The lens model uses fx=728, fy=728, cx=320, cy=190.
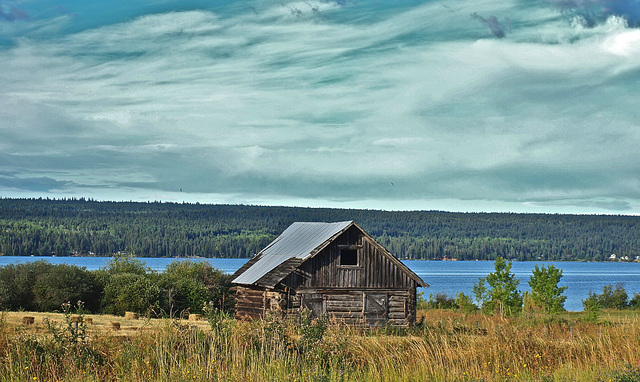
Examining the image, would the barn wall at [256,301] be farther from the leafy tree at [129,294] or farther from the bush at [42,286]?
the bush at [42,286]

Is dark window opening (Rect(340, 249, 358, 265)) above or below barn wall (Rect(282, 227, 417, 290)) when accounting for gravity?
above

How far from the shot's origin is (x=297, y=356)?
1343 centimetres

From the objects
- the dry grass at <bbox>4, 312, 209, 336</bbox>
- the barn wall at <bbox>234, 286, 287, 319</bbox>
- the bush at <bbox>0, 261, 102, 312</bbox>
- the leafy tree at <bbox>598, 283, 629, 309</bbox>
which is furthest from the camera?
the leafy tree at <bbox>598, 283, 629, 309</bbox>

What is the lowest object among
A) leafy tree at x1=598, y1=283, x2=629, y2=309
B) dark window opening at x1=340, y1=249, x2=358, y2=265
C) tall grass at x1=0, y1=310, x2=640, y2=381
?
tall grass at x1=0, y1=310, x2=640, y2=381

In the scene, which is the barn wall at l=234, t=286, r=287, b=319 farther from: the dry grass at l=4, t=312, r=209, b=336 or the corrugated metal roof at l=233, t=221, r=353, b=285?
the dry grass at l=4, t=312, r=209, b=336

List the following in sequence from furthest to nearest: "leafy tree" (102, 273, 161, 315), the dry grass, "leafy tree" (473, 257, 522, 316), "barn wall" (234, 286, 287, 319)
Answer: "leafy tree" (473, 257, 522, 316) → "leafy tree" (102, 273, 161, 315) → "barn wall" (234, 286, 287, 319) → the dry grass

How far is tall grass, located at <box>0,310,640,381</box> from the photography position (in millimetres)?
12156

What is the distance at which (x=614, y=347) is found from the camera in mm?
15883

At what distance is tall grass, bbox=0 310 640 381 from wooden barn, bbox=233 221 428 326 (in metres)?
24.0

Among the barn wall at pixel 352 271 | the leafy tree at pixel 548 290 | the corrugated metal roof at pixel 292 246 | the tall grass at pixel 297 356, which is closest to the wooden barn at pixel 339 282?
the barn wall at pixel 352 271

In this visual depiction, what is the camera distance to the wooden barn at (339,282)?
39438 millimetres

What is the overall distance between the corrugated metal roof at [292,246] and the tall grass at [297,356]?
81.7ft

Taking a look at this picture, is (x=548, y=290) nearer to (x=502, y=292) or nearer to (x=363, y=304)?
(x=502, y=292)

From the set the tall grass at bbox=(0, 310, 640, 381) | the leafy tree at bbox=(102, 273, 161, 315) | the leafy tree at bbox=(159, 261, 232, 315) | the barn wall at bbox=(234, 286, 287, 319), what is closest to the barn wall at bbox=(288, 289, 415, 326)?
the barn wall at bbox=(234, 286, 287, 319)
